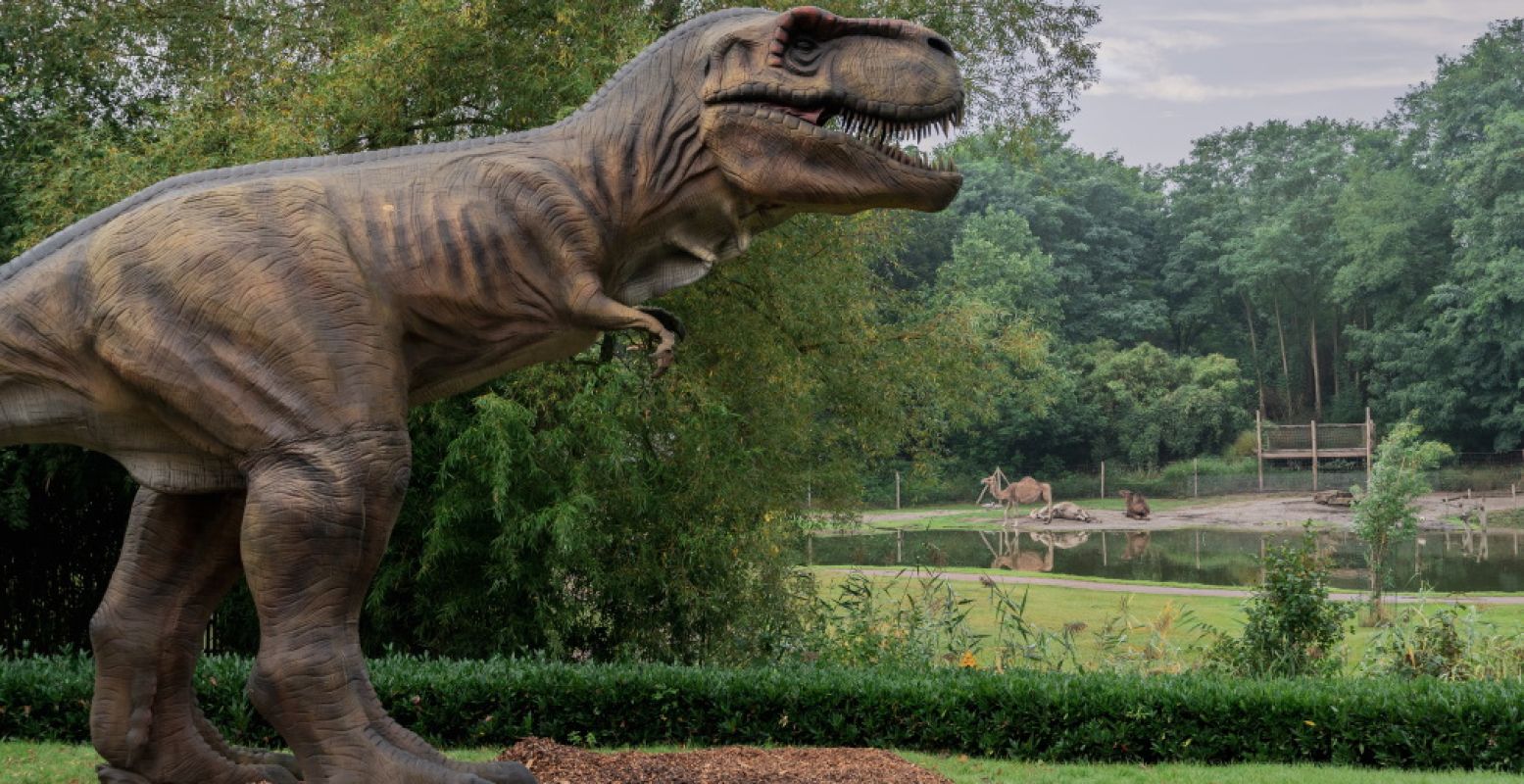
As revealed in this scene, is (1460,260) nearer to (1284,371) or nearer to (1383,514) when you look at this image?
(1284,371)

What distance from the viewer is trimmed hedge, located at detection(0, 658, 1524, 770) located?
6.23 meters

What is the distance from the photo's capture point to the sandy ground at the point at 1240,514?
30.2 m

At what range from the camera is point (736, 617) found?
9.02m

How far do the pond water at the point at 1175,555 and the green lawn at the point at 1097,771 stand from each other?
12.5 meters

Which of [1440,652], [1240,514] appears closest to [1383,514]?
[1440,652]

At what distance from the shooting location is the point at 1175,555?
2486 cm

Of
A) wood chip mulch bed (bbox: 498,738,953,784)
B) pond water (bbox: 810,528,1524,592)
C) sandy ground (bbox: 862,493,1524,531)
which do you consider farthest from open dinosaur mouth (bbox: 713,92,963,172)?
sandy ground (bbox: 862,493,1524,531)

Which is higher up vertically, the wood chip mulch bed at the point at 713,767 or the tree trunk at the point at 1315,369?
the tree trunk at the point at 1315,369

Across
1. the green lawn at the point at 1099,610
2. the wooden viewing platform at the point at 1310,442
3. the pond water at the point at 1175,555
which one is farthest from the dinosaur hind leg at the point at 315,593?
the wooden viewing platform at the point at 1310,442

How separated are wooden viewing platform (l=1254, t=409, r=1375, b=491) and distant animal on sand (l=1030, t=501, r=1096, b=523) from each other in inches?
243

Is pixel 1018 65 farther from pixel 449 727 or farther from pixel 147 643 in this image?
pixel 147 643

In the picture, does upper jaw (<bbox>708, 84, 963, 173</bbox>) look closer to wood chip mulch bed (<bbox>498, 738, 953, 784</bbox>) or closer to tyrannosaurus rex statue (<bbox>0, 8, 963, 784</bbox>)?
tyrannosaurus rex statue (<bbox>0, 8, 963, 784</bbox>)

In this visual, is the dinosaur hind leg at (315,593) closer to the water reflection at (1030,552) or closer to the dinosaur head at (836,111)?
the dinosaur head at (836,111)

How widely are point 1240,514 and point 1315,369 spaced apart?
11.8m
